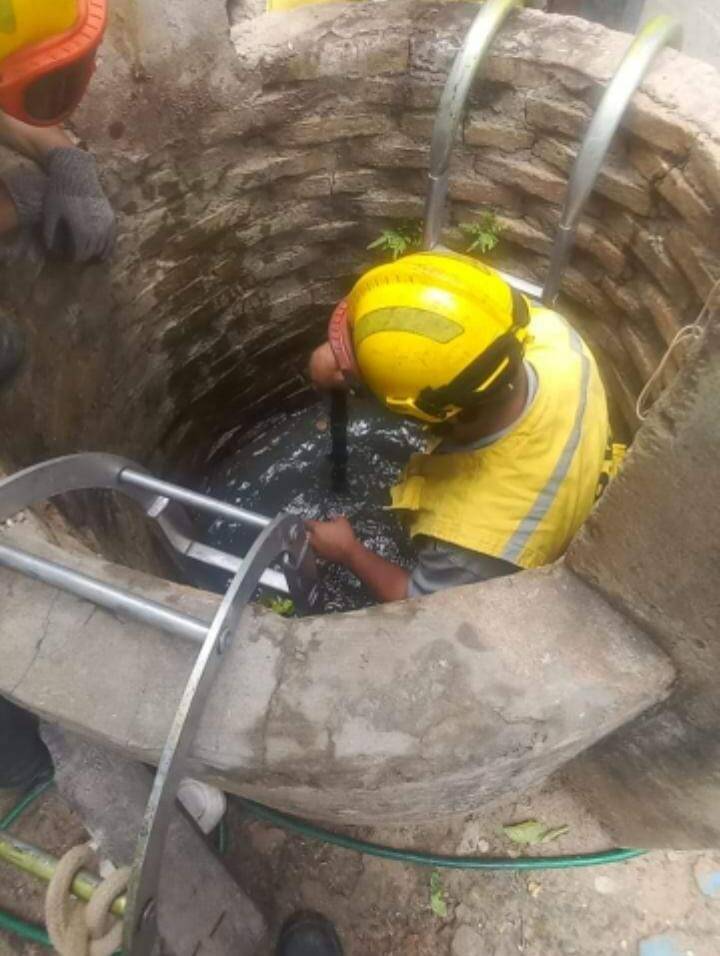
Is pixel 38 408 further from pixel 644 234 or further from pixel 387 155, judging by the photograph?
pixel 644 234

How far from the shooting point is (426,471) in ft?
7.39

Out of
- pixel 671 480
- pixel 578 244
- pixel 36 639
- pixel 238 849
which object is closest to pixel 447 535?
pixel 671 480

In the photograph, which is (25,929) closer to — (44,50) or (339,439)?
(339,439)

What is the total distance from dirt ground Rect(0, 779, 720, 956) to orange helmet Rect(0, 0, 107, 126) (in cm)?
222

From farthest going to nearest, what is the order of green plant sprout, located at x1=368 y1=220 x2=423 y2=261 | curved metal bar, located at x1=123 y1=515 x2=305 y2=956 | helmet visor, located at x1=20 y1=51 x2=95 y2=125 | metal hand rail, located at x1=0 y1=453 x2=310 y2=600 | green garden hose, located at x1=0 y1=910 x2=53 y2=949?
green plant sprout, located at x1=368 y1=220 x2=423 y2=261 → green garden hose, located at x1=0 y1=910 x2=53 y2=949 → helmet visor, located at x1=20 y1=51 x2=95 y2=125 → metal hand rail, located at x1=0 y1=453 x2=310 y2=600 → curved metal bar, located at x1=123 y1=515 x2=305 y2=956

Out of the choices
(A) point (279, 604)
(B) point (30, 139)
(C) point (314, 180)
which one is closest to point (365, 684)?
(A) point (279, 604)

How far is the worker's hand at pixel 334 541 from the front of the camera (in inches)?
96.3

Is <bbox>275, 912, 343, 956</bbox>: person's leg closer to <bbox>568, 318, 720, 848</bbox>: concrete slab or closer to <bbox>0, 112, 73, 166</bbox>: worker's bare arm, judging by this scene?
<bbox>568, 318, 720, 848</bbox>: concrete slab

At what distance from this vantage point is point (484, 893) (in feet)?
7.98

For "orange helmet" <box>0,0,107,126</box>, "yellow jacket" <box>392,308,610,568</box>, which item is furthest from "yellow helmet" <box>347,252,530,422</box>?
"orange helmet" <box>0,0,107,126</box>

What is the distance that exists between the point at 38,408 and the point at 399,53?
178 cm

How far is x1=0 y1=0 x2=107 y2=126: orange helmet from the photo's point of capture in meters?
1.88

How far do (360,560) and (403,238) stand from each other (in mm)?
1592

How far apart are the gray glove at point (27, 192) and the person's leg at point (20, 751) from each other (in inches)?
60.8
